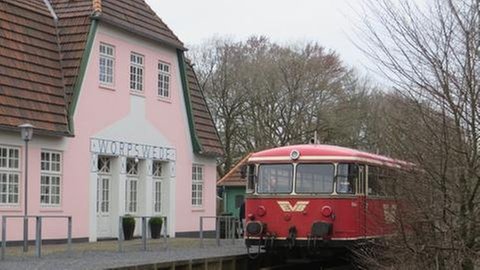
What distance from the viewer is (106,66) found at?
2548 cm

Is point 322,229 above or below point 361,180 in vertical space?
below

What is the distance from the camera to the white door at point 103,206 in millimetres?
25136

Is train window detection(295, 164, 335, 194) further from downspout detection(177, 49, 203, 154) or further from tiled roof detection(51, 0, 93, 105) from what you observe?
downspout detection(177, 49, 203, 154)

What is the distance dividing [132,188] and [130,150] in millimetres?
1476

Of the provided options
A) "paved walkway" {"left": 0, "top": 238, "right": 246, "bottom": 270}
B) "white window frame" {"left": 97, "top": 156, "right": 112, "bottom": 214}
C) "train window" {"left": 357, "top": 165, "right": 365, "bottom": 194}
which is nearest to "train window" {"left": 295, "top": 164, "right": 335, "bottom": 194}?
"train window" {"left": 357, "top": 165, "right": 365, "bottom": 194}

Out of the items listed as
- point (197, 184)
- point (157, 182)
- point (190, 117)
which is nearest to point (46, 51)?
point (157, 182)

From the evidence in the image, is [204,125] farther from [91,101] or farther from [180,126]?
[91,101]

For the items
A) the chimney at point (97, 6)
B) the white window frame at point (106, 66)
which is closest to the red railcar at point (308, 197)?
the white window frame at point (106, 66)

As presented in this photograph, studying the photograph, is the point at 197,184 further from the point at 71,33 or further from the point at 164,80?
the point at 71,33

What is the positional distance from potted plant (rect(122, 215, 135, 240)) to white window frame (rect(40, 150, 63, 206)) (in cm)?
209

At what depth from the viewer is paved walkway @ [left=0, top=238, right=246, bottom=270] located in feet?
49.5

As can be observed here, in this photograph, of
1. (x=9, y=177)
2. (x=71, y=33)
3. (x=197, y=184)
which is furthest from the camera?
(x=197, y=184)

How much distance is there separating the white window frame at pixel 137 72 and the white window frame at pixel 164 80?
112 cm

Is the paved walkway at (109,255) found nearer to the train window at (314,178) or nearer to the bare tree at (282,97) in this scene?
the train window at (314,178)
